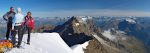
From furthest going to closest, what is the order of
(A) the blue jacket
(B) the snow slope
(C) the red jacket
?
(B) the snow slope → (C) the red jacket → (A) the blue jacket

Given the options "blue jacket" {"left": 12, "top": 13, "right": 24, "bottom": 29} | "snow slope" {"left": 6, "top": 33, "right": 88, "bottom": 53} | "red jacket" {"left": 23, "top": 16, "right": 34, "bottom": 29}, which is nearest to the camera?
"blue jacket" {"left": 12, "top": 13, "right": 24, "bottom": 29}

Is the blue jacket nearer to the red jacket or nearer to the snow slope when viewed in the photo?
the red jacket

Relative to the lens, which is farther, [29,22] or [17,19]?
[29,22]

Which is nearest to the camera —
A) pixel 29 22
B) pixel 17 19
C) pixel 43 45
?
pixel 17 19

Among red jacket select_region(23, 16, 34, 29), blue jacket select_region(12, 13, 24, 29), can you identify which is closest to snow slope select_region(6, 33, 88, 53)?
red jacket select_region(23, 16, 34, 29)

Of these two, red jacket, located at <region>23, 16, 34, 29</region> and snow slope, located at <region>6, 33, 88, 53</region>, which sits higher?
red jacket, located at <region>23, 16, 34, 29</region>

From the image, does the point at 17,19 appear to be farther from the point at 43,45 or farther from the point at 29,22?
the point at 43,45

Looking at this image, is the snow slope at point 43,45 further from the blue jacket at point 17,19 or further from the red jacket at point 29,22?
the blue jacket at point 17,19

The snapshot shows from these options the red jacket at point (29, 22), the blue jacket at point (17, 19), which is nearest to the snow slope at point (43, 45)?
the red jacket at point (29, 22)

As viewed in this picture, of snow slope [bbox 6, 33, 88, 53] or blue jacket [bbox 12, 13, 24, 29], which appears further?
snow slope [bbox 6, 33, 88, 53]

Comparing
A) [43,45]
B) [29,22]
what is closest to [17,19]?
[29,22]

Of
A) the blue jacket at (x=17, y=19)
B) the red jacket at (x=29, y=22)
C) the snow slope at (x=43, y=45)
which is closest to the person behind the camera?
the blue jacket at (x=17, y=19)

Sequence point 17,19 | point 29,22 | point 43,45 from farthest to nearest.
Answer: point 43,45 → point 29,22 → point 17,19
